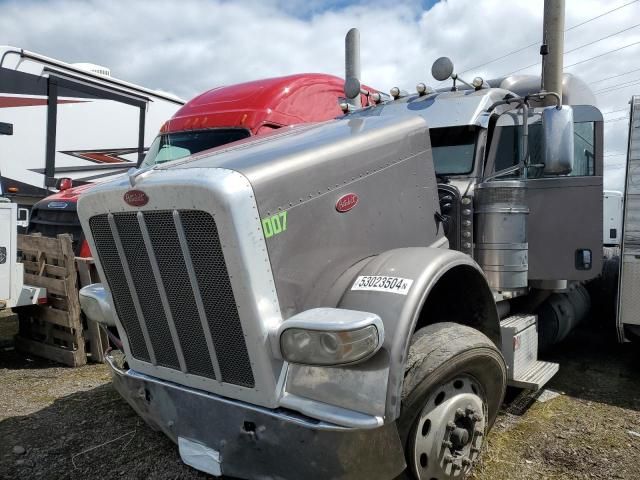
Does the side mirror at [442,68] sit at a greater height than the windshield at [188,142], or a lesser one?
greater

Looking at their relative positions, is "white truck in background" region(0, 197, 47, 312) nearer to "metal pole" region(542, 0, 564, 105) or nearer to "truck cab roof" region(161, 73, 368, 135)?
"truck cab roof" region(161, 73, 368, 135)

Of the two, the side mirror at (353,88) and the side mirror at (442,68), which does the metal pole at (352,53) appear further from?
the side mirror at (442,68)

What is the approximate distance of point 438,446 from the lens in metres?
2.65

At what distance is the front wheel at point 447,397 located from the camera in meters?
2.49

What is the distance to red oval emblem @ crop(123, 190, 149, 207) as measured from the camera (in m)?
2.51

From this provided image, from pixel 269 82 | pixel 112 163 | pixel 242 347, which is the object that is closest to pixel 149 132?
pixel 112 163

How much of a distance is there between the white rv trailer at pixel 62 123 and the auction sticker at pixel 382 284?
740 cm

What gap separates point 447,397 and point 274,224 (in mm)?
1253

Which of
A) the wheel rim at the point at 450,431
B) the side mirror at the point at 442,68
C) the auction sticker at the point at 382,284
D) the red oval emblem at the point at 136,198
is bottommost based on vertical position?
the wheel rim at the point at 450,431

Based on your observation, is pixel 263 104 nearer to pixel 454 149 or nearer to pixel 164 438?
pixel 454 149

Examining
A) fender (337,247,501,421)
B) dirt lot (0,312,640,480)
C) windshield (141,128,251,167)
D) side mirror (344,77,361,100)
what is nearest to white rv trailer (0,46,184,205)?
windshield (141,128,251,167)

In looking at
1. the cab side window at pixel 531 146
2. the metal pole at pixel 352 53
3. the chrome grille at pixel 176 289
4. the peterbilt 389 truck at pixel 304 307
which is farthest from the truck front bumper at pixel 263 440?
the metal pole at pixel 352 53

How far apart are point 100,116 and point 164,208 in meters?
8.06

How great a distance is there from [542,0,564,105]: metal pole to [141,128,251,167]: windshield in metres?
3.64
